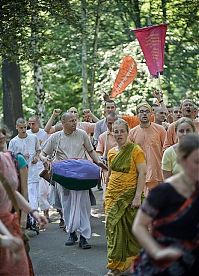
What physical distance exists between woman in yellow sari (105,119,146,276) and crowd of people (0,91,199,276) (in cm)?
1

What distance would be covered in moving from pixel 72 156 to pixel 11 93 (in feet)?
38.1

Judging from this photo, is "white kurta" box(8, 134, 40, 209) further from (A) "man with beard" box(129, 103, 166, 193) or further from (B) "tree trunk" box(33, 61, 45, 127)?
(B) "tree trunk" box(33, 61, 45, 127)

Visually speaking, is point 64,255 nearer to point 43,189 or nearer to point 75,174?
point 75,174

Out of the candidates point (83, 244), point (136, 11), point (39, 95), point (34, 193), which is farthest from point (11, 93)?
point (136, 11)

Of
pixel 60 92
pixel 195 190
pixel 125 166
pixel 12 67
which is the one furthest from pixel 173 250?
pixel 60 92

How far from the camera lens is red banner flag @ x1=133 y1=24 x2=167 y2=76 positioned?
16938 millimetres

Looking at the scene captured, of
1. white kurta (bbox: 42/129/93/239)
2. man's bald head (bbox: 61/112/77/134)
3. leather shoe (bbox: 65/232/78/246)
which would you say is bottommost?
leather shoe (bbox: 65/232/78/246)

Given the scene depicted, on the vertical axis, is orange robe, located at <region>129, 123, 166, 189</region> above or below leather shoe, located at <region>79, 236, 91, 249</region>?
above

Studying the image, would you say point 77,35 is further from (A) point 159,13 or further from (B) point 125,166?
(B) point 125,166

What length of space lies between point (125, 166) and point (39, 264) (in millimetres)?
2065

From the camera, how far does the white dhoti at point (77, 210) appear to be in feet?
38.5

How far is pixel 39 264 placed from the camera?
1054cm

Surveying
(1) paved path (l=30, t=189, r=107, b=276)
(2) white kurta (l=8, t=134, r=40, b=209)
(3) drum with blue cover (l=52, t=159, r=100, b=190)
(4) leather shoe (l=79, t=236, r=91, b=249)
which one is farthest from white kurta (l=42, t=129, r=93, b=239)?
(2) white kurta (l=8, t=134, r=40, b=209)

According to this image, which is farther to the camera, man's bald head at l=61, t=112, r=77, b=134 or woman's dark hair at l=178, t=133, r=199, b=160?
man's bald head at l=61, t=112, r=77, b=134
